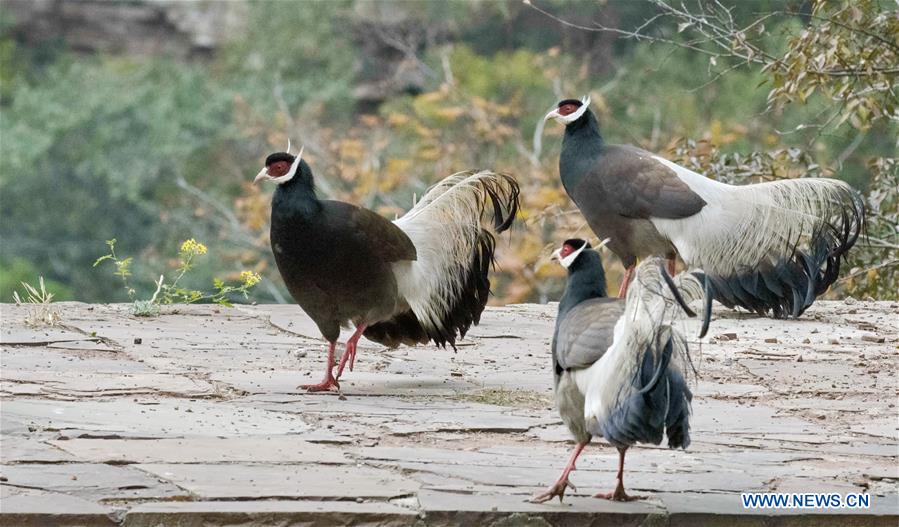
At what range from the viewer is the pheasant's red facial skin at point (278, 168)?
16.7 feet

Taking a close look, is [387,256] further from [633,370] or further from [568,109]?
[633,370]

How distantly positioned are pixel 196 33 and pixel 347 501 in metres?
23.3

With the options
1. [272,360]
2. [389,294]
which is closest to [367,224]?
[389,294]

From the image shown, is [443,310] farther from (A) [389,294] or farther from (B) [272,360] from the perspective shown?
(B) [272,360]

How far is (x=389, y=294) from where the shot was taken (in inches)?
212

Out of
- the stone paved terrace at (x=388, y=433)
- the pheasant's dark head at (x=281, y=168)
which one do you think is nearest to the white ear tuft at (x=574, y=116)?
the stone paved terrace at (x=388, y=433)

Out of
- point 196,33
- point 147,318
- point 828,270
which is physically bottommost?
point 147,318

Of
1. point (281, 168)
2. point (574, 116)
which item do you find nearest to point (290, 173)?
point (281, 168)

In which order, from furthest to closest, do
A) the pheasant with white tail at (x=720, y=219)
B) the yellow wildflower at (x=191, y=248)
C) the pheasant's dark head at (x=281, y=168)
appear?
the yellow wildflower at (x=191, y=248) < the pheasant with white tail at (x=720, y=219) < the pheasant's dark head at (x=281, y=168)

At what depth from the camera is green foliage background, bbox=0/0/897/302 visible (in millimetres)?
15344

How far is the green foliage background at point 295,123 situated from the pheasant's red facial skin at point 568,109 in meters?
6.95

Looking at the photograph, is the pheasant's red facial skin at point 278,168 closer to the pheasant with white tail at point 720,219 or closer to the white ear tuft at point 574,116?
the pheasant with white tail at point 720,219

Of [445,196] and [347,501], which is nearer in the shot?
[347,501]

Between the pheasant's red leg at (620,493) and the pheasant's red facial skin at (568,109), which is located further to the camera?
the pheasant's red facial skin at (568,109)
